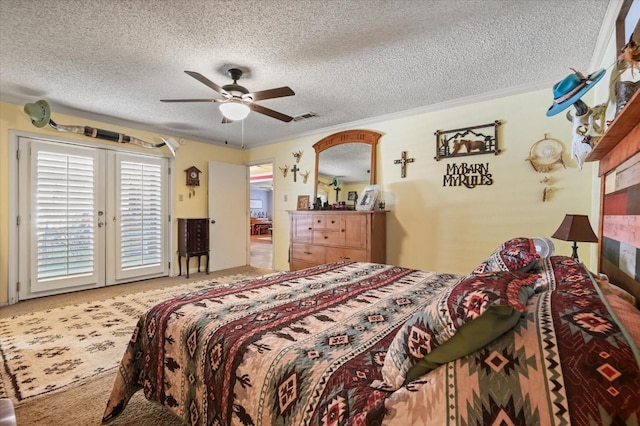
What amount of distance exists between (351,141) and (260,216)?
1023 centimetres

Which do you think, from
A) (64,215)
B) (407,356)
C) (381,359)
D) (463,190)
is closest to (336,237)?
(463,190)

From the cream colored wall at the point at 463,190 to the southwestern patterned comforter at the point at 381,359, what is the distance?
188 centimetres

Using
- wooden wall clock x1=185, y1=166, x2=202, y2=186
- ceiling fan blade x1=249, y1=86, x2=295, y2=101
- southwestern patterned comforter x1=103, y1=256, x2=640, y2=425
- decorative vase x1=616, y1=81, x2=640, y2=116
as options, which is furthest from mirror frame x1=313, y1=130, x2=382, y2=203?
decorative vase x1=616, y1=81, x2=640, y2=116

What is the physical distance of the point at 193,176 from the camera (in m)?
5.09

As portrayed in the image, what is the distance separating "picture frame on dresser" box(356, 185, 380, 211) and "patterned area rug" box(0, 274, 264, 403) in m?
2.95

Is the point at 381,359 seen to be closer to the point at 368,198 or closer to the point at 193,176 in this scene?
the point at 368,198

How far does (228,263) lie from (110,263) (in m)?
1.83

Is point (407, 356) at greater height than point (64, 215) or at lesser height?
lesser

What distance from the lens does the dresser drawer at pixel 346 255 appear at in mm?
3734

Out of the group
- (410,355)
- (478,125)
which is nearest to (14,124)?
(410,355)

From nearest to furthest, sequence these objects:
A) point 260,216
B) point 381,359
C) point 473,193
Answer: point 381,359 < point 473,193 < point 260,216

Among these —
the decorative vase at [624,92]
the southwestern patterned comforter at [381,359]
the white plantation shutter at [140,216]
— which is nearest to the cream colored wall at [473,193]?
the decorative vase at [624,92]

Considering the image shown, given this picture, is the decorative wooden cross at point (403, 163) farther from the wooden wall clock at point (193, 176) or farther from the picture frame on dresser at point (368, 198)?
the wooden wall clock at point (193, 176)

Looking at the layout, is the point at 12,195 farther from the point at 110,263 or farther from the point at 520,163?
the point at 520,163
